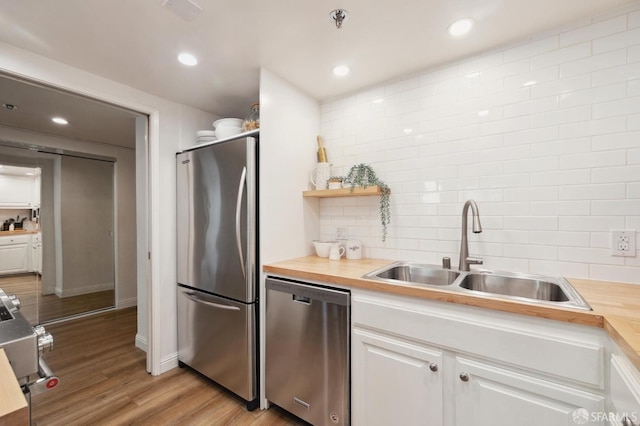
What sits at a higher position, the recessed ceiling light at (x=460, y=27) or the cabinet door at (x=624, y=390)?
the recessed ceiling light at (x=460, y=27)

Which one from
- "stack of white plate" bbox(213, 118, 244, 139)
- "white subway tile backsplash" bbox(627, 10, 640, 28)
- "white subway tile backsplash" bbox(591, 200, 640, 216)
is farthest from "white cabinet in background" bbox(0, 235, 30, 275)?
"white subway tile backsplash" bbox(627, 10, 640, 28)

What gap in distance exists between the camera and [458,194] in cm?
177

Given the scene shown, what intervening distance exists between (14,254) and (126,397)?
1.92 metres

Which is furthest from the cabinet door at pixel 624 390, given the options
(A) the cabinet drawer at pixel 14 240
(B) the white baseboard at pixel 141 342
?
(A) the cabinet drawer at pixel 14 240

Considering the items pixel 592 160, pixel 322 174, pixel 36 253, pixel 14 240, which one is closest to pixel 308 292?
pixel 322 174

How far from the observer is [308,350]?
5.25 feet

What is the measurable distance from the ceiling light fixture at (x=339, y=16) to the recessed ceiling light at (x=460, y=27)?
0.58 metres

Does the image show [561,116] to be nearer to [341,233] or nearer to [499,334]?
[499,334]

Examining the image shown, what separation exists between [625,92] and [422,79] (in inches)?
40.3

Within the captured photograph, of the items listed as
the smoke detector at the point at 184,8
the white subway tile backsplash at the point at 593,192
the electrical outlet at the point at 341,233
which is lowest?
the electrical outlet at the point at 341,233

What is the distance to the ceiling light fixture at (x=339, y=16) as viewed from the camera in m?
1.36

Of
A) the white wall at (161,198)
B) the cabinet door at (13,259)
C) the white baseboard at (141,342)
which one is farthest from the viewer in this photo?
the white baseboard at (141,342)

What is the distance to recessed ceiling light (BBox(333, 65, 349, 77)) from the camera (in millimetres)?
1880

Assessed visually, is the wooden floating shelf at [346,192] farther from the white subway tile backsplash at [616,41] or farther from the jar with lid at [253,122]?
the white subway tile backsplash at [616,41]
